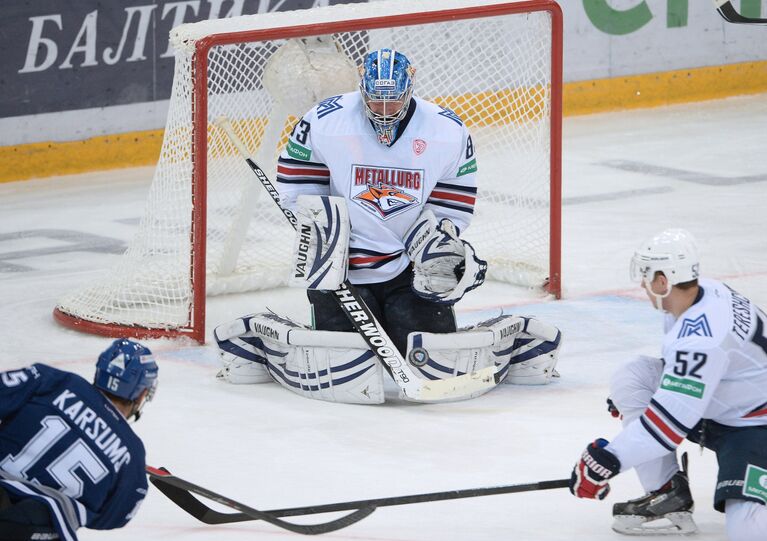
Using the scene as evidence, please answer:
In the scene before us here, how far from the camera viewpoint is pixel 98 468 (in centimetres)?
314

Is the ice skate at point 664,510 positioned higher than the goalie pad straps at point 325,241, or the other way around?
the goalie pad straps at point 325,241

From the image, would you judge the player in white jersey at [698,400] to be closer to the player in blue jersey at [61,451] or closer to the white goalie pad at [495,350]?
the player in blue jersey at [61,451]

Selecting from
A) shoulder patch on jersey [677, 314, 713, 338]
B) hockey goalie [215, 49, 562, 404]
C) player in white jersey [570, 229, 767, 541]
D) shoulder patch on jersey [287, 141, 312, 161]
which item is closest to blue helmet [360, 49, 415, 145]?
hockey goalie [215, 49, 562, 404]

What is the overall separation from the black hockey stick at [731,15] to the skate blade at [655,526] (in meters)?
7.14

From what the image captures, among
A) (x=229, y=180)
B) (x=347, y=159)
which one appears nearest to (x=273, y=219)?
(x=229, y=180)

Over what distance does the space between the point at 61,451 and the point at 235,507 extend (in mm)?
659

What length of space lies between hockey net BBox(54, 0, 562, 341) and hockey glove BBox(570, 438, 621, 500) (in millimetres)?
2249

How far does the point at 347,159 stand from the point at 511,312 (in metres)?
1.32

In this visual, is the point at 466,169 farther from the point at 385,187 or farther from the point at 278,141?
the point at 278,141

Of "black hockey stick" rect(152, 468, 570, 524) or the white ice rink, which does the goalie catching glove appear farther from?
"black hockey stick" rect(152, 468, 570, 524)

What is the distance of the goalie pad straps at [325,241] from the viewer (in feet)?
16.1

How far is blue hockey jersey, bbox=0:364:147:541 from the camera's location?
3.12 metres

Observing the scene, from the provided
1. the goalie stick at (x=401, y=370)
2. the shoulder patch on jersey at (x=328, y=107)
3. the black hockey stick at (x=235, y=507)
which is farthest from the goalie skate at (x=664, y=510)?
the shoulder patch on jersey at (x=328, y=107)

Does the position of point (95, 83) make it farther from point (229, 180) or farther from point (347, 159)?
point (347, 159)
